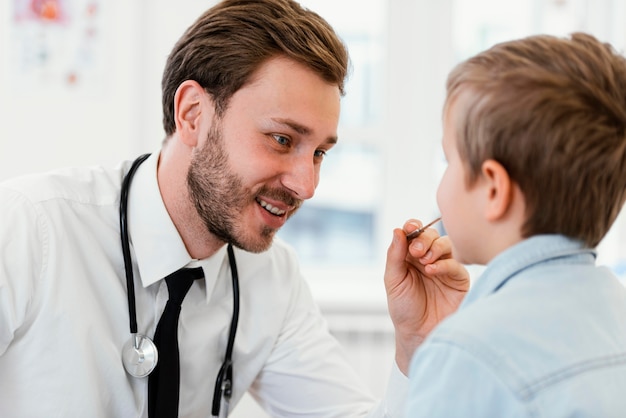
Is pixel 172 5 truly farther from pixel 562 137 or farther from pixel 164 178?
pixel 562 137

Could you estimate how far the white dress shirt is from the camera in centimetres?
139

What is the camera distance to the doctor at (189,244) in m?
1.39

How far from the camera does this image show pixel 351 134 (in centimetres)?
324

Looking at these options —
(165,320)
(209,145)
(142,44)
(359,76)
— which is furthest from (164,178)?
(359,76)

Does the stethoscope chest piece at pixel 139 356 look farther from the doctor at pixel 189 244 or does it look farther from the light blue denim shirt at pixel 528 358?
the light blue denim shirt at pixel 528 358

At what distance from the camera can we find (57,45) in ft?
9.94

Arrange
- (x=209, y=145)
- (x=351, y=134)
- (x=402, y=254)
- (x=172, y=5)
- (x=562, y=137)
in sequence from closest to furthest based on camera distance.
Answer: (x=562, y=137), (x=402, y=254), (x=209, y=145), (x=172, y=5), (x=351, y=134)

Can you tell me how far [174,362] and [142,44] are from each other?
1.85 meters

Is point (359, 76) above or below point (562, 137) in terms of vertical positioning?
below

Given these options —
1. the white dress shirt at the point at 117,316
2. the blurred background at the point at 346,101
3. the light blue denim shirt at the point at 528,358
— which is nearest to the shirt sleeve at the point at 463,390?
the light blue denim shirt at the point at 528,358

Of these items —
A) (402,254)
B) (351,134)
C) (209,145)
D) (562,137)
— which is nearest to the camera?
(562,137)

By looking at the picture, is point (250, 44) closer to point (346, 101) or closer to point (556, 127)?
point (556, 127)

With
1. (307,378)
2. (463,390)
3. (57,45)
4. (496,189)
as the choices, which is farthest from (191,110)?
(57,45)

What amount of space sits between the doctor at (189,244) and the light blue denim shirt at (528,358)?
0.49 m
